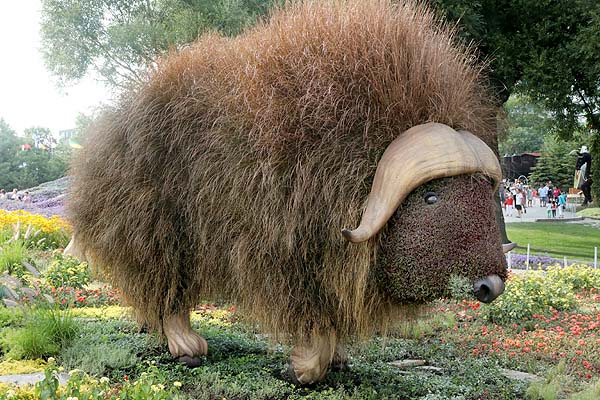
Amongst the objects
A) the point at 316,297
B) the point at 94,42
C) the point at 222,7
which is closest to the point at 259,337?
the point at 316,297

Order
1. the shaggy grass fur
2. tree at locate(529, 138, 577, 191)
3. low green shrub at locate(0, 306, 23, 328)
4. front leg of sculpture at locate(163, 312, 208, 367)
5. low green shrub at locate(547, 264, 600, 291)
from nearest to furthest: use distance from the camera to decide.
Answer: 1. the shaggy grass fur
2. front leg of sculpture at locate(163, 312, 208, 367)
3. low green shrub at locate(0, 306, 23, 328)
4. low green shrub at locate(547, 264, 600, 291)
5. tree at locate(529, 138, 577, 191)

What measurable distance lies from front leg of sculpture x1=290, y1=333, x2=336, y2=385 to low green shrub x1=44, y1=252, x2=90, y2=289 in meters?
4.72

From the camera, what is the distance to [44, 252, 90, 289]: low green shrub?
24.8 ft

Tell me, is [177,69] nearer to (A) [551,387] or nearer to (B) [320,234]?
(B) [320,234]

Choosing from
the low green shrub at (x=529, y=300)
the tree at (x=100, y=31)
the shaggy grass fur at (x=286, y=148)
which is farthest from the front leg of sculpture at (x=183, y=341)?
the tree at (x=100, y=31)

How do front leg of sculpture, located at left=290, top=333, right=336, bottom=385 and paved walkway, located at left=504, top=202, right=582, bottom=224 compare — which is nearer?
front leg of sculpture, located at left=290, top=333, right=336, bottom=385

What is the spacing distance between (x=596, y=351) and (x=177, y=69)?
436 cm

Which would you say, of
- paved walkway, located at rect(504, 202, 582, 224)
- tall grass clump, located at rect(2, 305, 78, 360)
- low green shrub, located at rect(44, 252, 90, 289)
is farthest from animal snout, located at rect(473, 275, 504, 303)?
paved walkway, located at rect(504, 202, 582, 224)

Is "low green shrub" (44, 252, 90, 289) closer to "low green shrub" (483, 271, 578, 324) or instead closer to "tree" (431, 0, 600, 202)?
"low green shrub" (483, 271, 578, 324)

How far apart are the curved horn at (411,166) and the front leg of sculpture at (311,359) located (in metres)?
1.02

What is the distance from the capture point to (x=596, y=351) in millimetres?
5230

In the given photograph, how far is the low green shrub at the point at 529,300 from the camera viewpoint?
254 inches

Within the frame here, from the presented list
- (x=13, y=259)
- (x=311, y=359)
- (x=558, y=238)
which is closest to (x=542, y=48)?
(x=558, y=238)

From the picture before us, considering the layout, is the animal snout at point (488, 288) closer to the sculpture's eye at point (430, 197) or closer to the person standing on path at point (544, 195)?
the sculpture's eye at point (430, 197)
